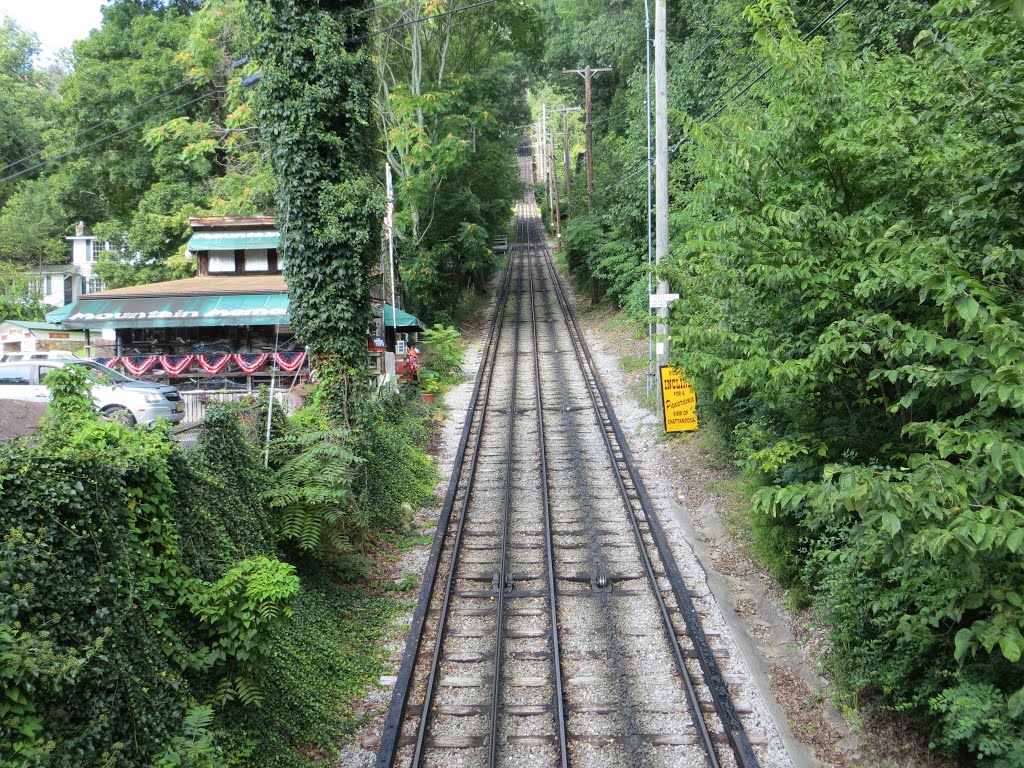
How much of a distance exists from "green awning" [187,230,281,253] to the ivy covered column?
14.7 meters

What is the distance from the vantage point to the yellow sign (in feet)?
57.9

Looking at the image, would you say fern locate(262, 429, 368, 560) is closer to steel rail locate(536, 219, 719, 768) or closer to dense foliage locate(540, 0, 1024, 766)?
steel rail locate(536, 219, 719, 768)

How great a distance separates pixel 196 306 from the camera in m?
22.2

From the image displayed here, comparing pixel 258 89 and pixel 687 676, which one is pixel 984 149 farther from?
pixel 258 89

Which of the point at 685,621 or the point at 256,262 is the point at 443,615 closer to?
the point at 685,621

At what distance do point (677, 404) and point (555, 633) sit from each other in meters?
9.20

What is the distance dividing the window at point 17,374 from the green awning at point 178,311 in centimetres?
591

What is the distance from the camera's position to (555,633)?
9.47 metres

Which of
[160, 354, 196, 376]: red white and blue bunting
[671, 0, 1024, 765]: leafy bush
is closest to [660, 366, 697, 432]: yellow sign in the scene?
[671, 0, 1024, 765]: leafy bush

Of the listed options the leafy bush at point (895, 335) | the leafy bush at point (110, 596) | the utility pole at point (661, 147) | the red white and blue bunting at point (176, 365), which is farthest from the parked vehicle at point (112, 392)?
the leafy bush at point (895, 335)

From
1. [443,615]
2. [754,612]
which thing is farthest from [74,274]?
[754,612]

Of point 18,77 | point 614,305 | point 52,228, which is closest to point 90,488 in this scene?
point 614,305

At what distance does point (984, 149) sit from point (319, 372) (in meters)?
9.81

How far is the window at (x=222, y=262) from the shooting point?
2733cm
